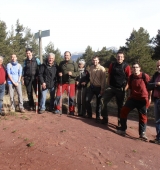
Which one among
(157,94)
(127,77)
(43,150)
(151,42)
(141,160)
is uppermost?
(151,42)

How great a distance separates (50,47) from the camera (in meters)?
38.1

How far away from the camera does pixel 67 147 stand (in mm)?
5027

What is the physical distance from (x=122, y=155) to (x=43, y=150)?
1.85 meters

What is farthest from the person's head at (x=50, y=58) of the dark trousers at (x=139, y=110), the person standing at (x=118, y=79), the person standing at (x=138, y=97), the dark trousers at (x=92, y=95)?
the dark trousers at (x=139, y=110)

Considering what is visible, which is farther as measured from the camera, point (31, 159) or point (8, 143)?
point (8, 143)

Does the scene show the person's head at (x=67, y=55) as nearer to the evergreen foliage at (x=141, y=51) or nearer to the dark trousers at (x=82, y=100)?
the dark trousers at (x=82, y=100)

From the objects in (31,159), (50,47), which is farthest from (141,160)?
(50,47)

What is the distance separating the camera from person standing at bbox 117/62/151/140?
6094 millimetres

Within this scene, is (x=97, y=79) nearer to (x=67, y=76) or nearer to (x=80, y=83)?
(x=80, y=83)

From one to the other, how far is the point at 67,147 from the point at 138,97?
255 cm

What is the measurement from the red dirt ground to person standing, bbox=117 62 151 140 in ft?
1.36

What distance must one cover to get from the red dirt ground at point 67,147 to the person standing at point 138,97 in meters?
0.41

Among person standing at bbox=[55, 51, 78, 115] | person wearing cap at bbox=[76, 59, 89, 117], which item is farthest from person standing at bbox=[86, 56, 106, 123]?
person standing at bbox=[55, 51, 78, 115]

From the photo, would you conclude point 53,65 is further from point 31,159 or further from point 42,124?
point 31,159
